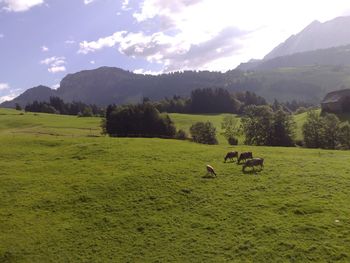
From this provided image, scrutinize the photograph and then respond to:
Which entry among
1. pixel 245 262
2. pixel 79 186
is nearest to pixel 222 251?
pixel 245 262

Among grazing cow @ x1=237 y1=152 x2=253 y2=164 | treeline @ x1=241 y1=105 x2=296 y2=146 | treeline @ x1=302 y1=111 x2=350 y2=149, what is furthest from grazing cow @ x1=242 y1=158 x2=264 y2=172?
treeline @ x1=241 y1=105 x2=296 y2=146

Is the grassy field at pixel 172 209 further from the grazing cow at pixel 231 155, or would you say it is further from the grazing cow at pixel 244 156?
the grazing cow at pixel 244 156

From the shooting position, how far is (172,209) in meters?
37.4

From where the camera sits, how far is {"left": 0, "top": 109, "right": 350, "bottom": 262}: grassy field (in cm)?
3091

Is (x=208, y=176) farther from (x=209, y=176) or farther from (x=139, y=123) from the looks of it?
(x=139, y=123)

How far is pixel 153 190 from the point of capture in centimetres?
4156

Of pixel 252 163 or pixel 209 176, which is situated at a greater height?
pixel 252 163

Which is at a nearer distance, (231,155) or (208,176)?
(208,176)

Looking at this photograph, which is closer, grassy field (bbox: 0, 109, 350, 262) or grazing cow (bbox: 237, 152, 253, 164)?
grassy field (bbox: 0, 109, 350, 262)

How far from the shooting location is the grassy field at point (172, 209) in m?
30.9

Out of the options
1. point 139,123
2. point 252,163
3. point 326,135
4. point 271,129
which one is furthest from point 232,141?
point 252,163

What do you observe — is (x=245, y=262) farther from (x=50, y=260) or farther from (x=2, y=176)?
(x=2, y=176)

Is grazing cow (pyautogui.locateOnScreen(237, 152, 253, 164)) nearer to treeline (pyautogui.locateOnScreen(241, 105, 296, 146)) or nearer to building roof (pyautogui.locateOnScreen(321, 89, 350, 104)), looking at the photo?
treeline (pyautogui.locateOnScreen(241, 105, 296, 146))

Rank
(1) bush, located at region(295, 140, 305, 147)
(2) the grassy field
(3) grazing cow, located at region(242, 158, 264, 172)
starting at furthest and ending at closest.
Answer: (1) bush, located at region(295, 140, 305, 147) < (3) grazing cow, located at region(242, 158, 264, 172) < (2) the grassy field
